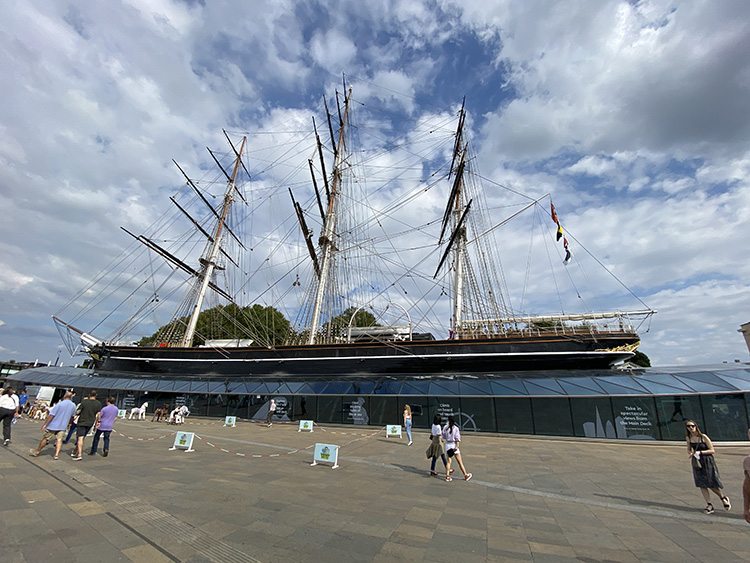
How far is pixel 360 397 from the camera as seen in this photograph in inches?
693

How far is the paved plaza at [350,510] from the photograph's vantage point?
152 inches

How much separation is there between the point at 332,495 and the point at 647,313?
2105cm

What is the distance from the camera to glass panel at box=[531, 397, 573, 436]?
1406cm

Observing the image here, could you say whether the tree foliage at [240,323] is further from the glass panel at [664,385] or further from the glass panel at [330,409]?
the glass panel at [664,385]

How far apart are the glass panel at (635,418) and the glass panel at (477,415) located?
4.78 metres

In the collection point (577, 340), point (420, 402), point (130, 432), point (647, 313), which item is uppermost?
point (647, 313)

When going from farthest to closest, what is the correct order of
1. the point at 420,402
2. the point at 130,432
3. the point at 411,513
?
the point at 420,402
the point at 130,432
the point at 411,513

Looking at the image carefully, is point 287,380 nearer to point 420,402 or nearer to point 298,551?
point 420,402

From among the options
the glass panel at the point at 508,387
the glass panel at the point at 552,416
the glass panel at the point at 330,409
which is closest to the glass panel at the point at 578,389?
the glass panel at the point at 552,416

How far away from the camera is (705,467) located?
5703 mm

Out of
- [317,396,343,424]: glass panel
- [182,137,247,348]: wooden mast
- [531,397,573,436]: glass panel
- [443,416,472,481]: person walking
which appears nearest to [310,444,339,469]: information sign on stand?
[443,416,472,481]: person walking

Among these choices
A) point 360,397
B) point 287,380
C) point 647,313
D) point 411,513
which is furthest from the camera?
point 287,380

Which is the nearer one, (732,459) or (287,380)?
(732,459)

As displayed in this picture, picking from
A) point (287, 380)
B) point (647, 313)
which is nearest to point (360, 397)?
point (287, 380)
